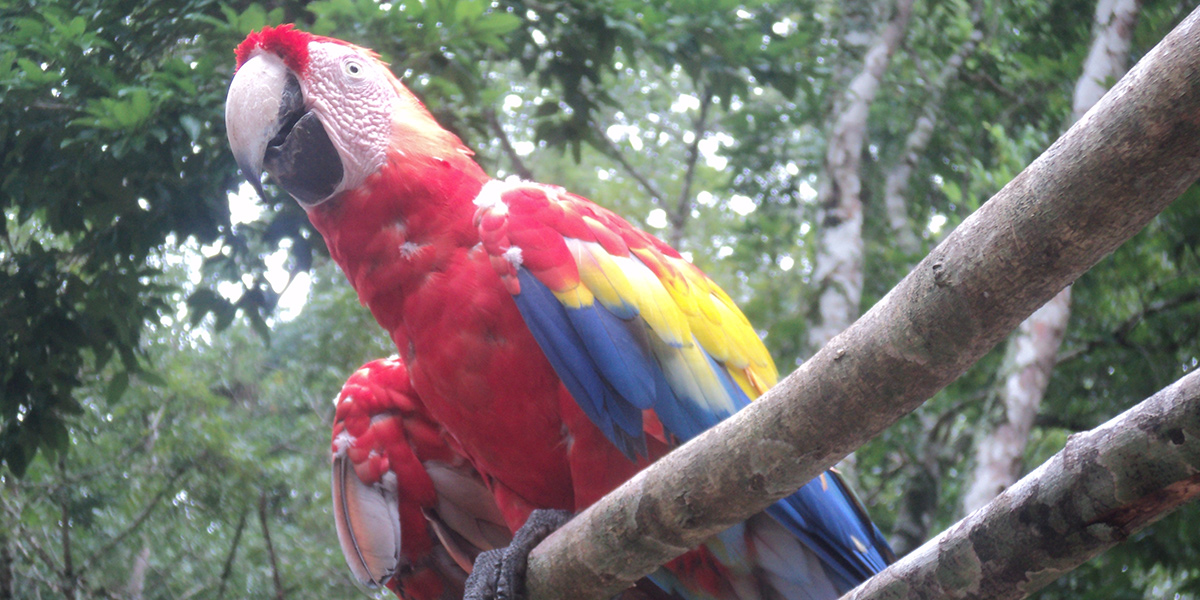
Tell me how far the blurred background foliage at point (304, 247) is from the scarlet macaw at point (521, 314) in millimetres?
652

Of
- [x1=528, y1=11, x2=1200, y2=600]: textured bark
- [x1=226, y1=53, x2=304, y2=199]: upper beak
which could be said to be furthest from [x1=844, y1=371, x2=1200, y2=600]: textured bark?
[x1=226, y1=53, x2=304, y2=199]: upper beak

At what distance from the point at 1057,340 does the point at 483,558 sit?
2212mm

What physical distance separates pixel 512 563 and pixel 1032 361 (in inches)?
84.5

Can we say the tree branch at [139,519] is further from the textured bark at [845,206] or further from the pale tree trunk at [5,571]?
the textured bark at [845,206]

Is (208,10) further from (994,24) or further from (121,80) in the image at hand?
(994,24)

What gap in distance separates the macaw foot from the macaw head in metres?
0.80

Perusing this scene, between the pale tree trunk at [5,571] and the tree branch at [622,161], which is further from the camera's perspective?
the tree branch at [622,161]

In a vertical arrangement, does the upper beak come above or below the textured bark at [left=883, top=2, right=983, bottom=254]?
above

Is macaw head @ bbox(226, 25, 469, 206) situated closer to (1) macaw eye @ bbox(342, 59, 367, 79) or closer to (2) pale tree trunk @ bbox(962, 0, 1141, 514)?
(1) macaw eye @ bbox(342, 59, 367, 79)

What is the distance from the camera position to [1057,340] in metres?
2.99

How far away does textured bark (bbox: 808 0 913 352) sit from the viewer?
3.14 meters

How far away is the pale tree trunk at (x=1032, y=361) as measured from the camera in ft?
9.52

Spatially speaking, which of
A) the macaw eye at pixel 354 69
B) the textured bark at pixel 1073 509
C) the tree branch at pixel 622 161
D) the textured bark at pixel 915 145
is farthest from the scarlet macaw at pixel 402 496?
the textured bark at pixel 915 145

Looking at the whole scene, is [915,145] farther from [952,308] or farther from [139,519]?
[139,519]
